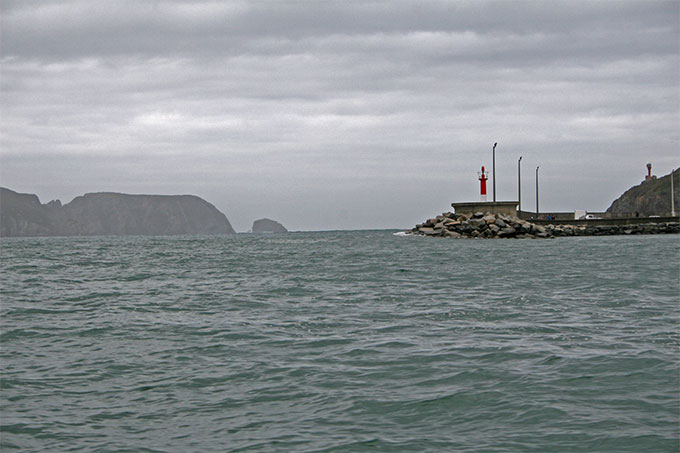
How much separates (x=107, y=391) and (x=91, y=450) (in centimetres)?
196

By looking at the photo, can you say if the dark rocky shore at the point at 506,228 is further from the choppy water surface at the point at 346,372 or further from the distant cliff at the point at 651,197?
the distant cliff at the point at 651,197

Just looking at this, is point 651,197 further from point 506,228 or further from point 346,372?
point 346,372

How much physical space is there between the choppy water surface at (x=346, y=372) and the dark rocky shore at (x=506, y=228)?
41733 millimetres

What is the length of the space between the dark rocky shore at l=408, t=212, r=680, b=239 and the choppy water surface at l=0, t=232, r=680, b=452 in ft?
137

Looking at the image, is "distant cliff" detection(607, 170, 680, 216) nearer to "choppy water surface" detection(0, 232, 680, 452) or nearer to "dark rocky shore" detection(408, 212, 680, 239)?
"dark rocky shore" detection(408, 212, 680, 239)

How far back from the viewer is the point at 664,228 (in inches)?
2726

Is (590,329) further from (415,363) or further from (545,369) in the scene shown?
(415,363)

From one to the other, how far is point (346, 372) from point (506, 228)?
5119 centimetres

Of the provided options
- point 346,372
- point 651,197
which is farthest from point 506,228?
point 651,197

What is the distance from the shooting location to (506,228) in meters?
57.6

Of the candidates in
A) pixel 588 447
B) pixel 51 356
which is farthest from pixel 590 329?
pixel 51 356

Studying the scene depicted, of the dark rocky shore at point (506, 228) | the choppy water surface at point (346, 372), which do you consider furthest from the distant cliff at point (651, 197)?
the choppy water surface at point (346, 372)

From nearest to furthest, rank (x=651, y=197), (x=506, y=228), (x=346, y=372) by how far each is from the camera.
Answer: (x=346, y=372) → (x=506, y=228) → (x=651, y=197)

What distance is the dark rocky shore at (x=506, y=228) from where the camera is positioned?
58.2 metres
